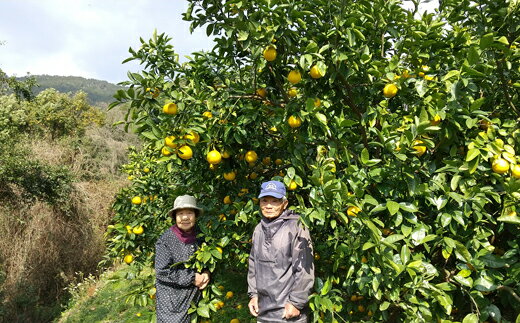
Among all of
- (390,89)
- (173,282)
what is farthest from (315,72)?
(173,282)

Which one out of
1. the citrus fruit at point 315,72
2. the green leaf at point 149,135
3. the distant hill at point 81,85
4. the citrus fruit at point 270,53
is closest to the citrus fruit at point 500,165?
the citrus fruit at point 315,72

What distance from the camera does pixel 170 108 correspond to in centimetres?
165

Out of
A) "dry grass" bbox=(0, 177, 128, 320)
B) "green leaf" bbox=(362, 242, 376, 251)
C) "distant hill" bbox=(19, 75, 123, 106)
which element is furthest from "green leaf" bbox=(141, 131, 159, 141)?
"distant hill" bbox=(19, 75, 123, 106)

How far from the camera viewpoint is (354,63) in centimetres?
154

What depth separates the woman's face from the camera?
7.17ft

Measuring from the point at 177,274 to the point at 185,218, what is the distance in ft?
1.11

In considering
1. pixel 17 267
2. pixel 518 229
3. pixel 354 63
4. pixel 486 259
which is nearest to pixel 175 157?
pixel 354 63

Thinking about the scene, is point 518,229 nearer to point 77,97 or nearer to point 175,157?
point 175,157

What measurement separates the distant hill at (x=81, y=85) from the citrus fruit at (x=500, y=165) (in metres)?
89.0

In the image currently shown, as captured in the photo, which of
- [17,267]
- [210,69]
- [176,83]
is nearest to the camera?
[176,83]

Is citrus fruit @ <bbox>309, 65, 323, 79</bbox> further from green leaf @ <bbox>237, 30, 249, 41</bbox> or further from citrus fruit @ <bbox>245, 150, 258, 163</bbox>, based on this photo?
citrus fruit @ <bbox>245, 150, 258, 163</bbox>

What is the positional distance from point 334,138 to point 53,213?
8.27 meters

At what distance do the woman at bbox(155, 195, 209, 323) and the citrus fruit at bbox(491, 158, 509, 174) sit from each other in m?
1.50

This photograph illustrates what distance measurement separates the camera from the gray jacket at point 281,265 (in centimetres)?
178
